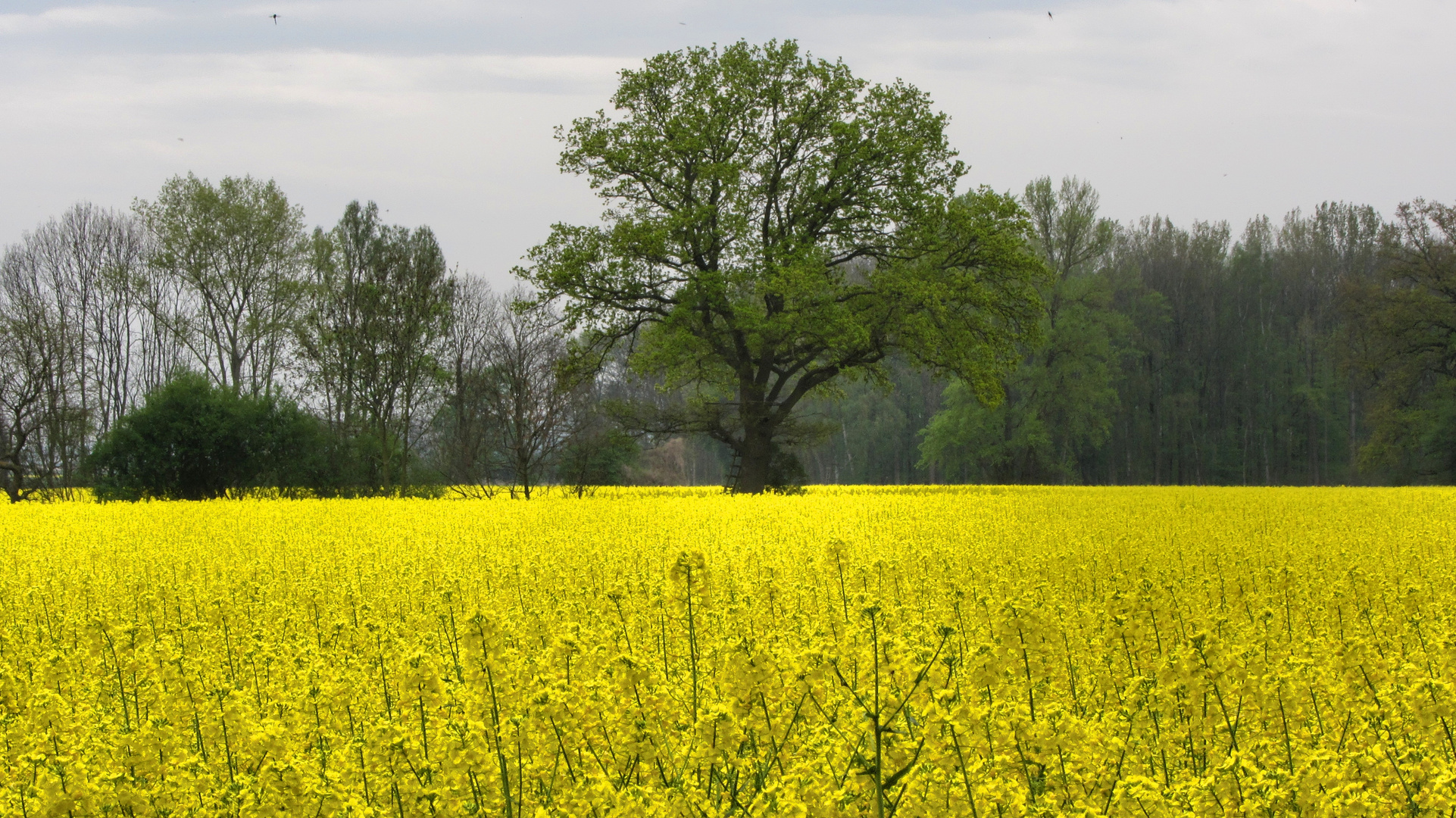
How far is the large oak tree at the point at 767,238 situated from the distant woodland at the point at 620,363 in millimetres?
1476

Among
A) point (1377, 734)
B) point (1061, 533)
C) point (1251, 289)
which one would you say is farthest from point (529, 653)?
point (1251, 289)

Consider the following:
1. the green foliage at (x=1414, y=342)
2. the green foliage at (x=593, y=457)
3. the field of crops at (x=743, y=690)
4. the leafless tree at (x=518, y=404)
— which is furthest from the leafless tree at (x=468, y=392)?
the green foliage at (x=1414, y=342)

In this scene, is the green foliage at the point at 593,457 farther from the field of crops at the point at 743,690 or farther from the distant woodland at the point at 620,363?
the field of crops at the point at 743,690

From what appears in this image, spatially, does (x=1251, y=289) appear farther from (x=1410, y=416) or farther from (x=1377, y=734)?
(x=1377, y=734)

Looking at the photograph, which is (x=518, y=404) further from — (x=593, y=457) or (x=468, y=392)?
(x=593, y=457)

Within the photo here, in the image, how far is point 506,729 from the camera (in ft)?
9.75

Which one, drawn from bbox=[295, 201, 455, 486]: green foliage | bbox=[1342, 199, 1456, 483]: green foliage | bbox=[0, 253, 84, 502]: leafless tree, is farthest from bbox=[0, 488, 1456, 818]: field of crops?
bbox=[1342, 199, 1456, 483]: green foliage

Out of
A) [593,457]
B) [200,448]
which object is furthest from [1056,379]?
[200,448]

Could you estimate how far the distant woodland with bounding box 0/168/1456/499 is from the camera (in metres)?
27.1

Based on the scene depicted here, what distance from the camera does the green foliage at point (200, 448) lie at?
23547 mm

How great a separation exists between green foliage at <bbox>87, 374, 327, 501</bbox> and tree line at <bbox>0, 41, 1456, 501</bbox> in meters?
0.07

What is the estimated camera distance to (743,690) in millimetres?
3049

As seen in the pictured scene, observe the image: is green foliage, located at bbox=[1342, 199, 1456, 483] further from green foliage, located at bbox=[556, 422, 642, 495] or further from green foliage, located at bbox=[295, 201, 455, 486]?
green foliage, located at bbox=[295, 201, 455, 486]

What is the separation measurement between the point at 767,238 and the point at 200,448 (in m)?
14.5
